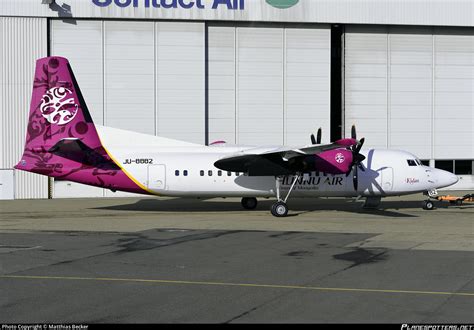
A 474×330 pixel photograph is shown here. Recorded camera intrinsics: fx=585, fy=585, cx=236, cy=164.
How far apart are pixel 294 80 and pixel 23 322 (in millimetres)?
35788

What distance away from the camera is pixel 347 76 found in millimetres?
44000

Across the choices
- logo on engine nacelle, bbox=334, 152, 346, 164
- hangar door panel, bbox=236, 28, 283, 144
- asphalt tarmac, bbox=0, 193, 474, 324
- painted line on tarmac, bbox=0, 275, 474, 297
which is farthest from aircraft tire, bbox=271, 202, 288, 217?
hangar door panel, bbox=236, 28, 283, 144

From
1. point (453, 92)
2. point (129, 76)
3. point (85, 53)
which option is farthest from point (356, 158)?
point (85, 53)

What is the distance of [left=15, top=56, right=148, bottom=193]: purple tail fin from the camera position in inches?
1084

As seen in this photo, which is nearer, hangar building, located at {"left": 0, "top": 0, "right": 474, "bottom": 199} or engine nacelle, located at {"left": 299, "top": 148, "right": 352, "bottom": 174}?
engine nacelle, located at {"left": 299, "top": 148, "right": 352, "bottom": 174}

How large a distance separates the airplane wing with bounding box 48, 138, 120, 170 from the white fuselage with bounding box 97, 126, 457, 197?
2.70ft

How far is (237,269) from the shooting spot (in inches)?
566

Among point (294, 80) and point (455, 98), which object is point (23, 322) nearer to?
point (294, 80)

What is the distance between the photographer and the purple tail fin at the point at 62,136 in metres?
27.5

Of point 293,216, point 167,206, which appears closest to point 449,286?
point 293,216

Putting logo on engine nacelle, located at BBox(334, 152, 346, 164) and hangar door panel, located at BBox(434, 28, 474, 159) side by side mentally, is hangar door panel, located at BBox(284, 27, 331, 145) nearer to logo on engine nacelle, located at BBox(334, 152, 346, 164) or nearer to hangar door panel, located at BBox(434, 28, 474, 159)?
hangar door panel, located at BBox(434, 28, 474, 159)

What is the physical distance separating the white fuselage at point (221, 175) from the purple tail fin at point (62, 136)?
2.57 ft

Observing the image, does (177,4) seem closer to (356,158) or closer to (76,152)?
(76,152)

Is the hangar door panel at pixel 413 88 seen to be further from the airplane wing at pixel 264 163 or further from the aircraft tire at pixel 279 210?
the aircraft tire at pixel 279 210
